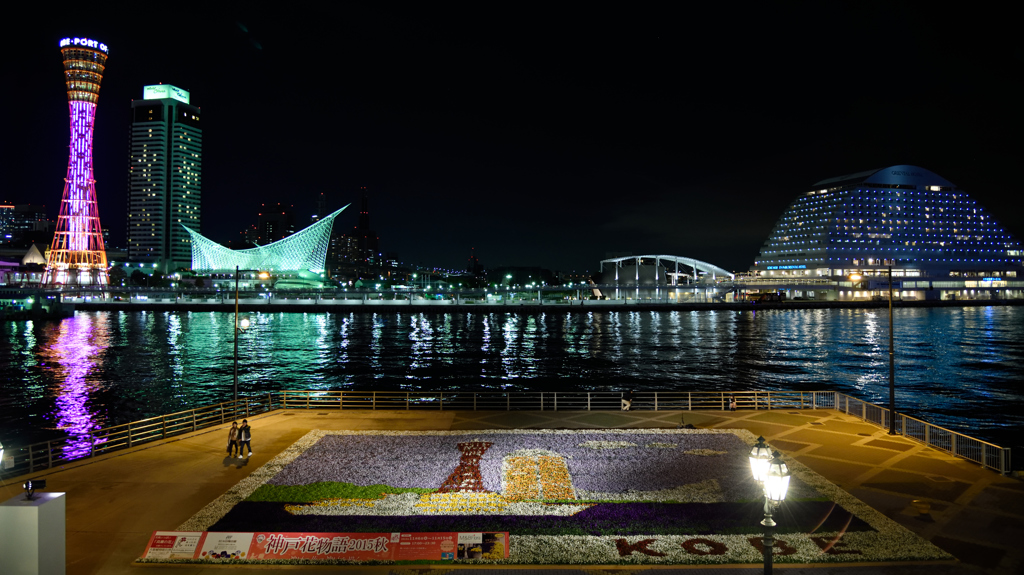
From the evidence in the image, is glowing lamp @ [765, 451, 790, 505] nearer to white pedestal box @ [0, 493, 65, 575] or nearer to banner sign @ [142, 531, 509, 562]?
banner sign @ [142, 531, 509, 562]

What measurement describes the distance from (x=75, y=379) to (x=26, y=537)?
1608 inches

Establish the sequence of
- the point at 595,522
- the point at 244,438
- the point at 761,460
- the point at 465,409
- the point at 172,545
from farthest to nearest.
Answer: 1. the point at 465,409
2. the point at 244,438
3. the point at 595,522
4. the point at 172,545
5. the point at 761,460

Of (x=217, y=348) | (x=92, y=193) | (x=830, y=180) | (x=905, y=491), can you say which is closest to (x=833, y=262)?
(x=830, y=180)

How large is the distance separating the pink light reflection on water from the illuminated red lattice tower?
1989 inches

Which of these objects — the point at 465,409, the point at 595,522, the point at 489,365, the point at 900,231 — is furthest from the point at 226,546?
the point at 900,231

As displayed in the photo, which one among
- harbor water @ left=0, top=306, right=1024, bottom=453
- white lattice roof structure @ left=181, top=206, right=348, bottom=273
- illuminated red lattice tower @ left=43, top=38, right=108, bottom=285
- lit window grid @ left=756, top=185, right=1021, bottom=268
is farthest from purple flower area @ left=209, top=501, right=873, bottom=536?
lit window grid @ left=756, top=185, right=1021, bottom=268

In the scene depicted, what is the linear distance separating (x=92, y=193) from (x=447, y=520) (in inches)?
5672

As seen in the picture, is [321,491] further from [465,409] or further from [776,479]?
[465,409]

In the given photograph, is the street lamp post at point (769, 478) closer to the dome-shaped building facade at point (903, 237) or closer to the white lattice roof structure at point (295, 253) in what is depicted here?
the white lattice roof structure at point (295, 253)

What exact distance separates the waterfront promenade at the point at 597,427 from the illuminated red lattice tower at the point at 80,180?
124 m

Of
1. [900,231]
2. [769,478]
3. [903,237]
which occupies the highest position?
[900,231]

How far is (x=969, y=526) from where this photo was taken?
10945mm

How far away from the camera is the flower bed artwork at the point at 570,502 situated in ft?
33.4

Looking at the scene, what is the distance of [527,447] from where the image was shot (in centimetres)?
1644
